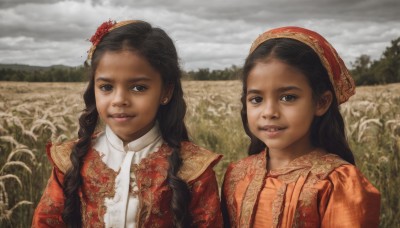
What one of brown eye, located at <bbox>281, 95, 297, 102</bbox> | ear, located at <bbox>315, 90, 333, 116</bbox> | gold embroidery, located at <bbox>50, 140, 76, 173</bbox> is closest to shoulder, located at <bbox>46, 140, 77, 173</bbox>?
gold embroidery, located at <bbox>50, 140, 76, 173</bbox>

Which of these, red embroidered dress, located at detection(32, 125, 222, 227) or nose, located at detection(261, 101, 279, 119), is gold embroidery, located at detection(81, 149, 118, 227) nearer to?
red embroidered dress, located at detection(32, 125, 222, 227)

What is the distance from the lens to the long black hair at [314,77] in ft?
7.95

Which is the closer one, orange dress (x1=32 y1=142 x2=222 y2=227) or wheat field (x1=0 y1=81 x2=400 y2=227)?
orange dress (x1=32 y1=142 x2=222 y2=227)

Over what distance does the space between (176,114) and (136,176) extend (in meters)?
0.47

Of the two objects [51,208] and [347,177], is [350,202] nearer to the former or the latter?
[347,177]

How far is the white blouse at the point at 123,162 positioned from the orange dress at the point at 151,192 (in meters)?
0.03

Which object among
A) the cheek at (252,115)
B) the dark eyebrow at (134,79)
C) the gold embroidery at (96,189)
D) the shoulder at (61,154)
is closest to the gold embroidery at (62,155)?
the shoulder at (61,154)

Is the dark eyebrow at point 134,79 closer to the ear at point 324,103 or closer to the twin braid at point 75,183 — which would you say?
the twin braid at point 75,183

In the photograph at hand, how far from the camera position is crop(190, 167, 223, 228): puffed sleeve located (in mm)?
2549

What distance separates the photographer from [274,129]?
7.87ft

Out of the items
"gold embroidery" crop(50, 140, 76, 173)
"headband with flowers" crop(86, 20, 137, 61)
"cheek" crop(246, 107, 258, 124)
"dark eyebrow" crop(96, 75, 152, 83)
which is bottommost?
"gold embroidery" crop(50, 140, 76, 173)

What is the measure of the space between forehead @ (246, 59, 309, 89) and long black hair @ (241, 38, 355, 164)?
2cm

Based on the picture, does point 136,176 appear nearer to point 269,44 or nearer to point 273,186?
point 273,186

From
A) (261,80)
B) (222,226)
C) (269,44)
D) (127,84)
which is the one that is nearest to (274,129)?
(261,80)
